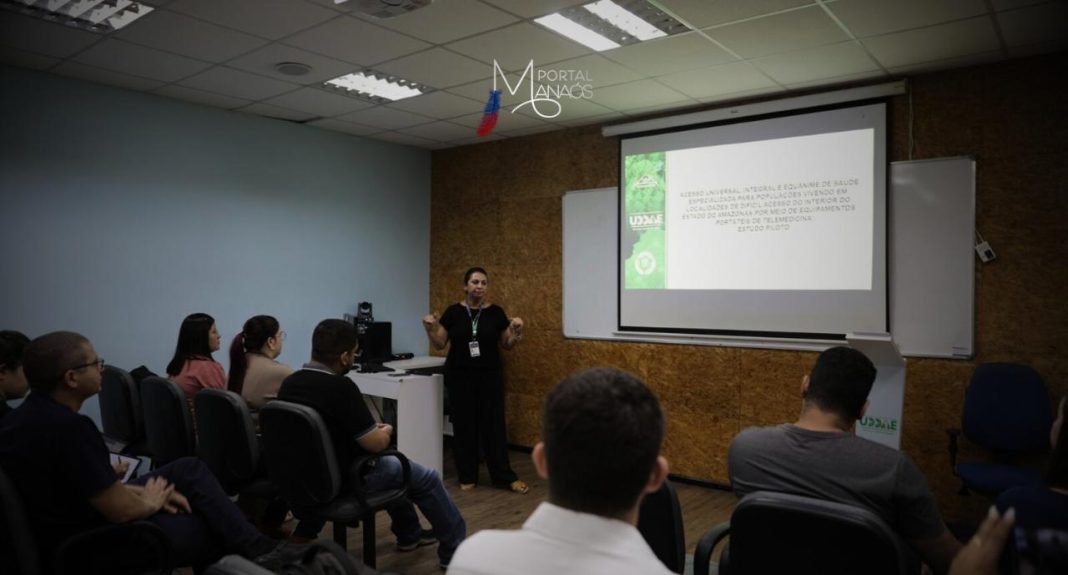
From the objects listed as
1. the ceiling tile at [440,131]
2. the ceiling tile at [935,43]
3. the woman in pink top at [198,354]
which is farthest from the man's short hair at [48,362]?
the ceiling tile at [935,43]

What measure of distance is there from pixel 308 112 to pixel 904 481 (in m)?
4.61

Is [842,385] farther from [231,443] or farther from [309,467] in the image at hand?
[231,443]

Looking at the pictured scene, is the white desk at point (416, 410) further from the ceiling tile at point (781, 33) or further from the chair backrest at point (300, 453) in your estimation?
the ceiling tile at point (781, 33)

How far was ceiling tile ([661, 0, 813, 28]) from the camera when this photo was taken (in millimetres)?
2967

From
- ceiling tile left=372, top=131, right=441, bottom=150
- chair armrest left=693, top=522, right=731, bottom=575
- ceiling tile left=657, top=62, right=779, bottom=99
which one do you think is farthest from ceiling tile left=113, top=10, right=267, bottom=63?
chair armrest left=693, top=522, right=731, bottom=575

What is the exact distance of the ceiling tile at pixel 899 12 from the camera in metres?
2.96

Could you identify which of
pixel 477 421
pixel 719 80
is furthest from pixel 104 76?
pixel 719 80

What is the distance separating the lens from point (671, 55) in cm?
367

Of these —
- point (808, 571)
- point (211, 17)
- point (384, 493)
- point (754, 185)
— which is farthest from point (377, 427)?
point (754, 185)

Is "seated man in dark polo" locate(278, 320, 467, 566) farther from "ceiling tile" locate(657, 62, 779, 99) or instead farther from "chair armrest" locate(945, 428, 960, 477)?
"chair armrest" locate(945, 428, 960, 477)

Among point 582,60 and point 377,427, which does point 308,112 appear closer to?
point 582,60

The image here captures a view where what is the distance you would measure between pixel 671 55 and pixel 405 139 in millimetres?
2953

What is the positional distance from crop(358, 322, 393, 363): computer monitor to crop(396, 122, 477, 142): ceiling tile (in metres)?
1.65

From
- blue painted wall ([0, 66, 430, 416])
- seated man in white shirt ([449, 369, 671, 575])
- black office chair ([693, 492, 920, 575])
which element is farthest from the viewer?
blue painted wall ([0, 66, 430, 416])
